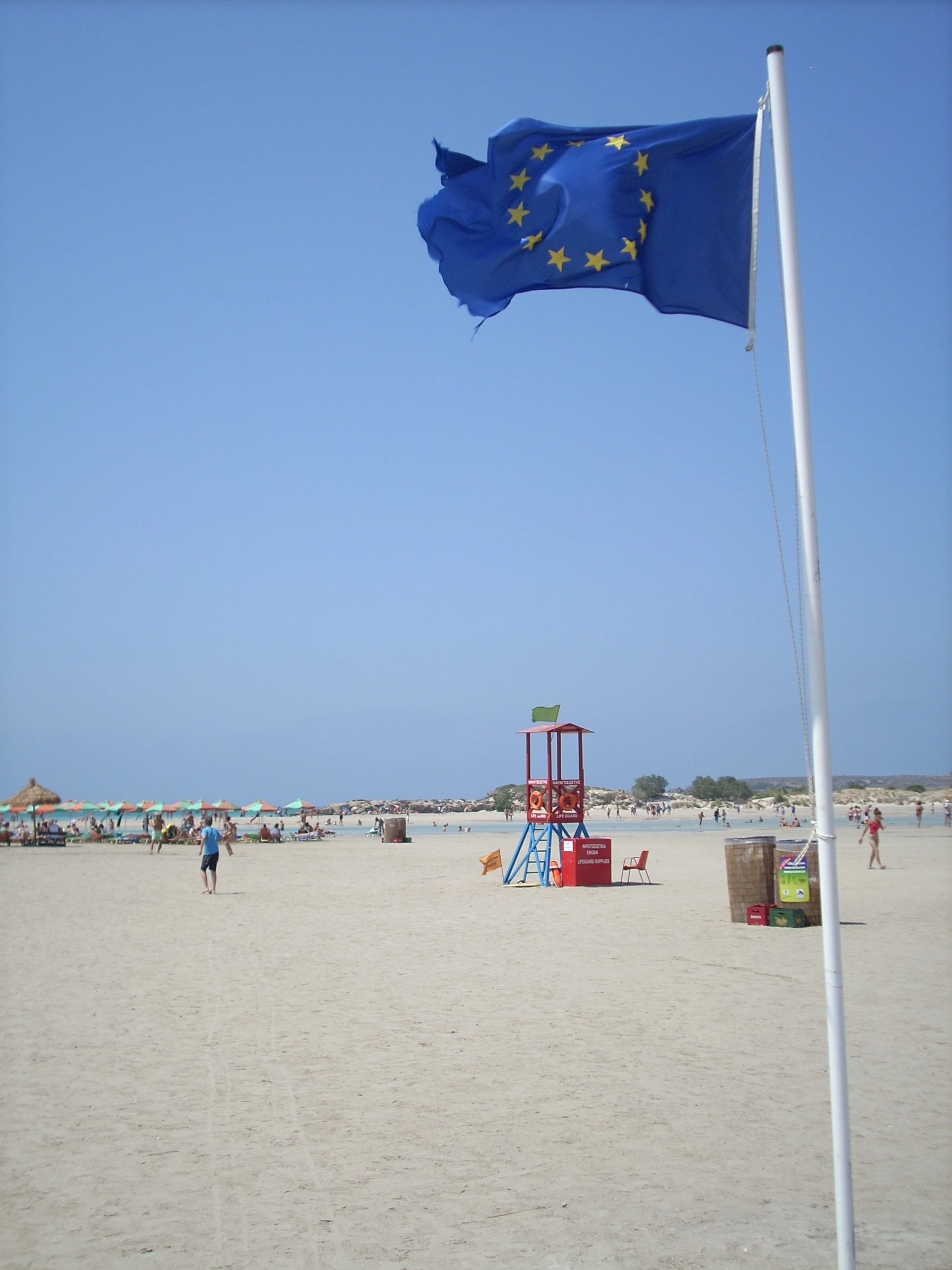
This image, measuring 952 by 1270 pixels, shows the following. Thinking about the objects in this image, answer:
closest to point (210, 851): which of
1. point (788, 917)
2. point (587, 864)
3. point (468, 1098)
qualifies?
point (587, 864)

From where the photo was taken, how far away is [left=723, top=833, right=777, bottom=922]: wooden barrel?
48.5ft

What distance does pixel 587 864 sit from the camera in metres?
22.5

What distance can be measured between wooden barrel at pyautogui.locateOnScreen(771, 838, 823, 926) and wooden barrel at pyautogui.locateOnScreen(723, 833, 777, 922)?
8 centimetres

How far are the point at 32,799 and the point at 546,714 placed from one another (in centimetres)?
3934

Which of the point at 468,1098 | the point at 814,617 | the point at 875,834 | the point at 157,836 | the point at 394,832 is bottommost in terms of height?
the point at 394,832

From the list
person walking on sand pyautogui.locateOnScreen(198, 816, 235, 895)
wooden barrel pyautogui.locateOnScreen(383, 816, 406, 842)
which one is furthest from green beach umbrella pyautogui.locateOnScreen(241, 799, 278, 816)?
person walking on sand pyautogui.locateOnScreen(198, 816, 235, 895)

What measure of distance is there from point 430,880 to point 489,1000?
15.9 m

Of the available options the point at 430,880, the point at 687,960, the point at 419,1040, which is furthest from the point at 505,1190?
the point at 430,880

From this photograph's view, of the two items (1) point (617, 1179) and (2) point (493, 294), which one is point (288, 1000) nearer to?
(1) point (617, 1179)

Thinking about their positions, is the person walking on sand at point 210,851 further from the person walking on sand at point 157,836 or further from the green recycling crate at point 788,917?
the person walking on sand at point 157,836

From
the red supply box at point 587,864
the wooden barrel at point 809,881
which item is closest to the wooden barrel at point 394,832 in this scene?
the red supply box at point 587,864

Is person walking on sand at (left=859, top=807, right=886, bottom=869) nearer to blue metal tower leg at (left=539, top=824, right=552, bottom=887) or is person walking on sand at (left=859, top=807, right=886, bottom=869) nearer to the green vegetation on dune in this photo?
blue metal tower leg at (left=539, top=824, right=552, bottom=887)

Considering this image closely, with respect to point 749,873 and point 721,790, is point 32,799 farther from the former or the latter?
point 721,790

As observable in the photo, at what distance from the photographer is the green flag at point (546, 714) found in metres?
24.6
